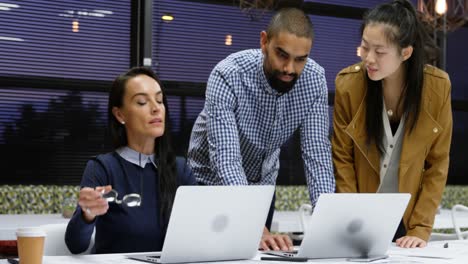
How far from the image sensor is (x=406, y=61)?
2979 millimetres

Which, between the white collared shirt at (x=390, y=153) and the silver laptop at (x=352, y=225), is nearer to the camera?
the silver laptop at (x=352, y=225)

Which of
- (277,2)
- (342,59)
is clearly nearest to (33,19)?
(277,2)

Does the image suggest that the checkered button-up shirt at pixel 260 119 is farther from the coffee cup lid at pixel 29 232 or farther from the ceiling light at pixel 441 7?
the ceiling light at pixel 441 7

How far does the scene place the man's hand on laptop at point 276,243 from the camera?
8.21 feet

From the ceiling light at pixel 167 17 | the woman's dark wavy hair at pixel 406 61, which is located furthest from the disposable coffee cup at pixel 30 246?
the ceiling light at pixel 167 17

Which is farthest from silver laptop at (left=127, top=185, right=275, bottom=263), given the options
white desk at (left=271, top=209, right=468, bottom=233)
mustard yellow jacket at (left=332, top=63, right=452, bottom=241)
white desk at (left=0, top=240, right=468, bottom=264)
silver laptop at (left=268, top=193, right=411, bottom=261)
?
white desk at (left=271, top=209, right=468, bottom=233)

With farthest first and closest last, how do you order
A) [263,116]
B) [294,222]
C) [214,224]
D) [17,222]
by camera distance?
[294,222] → [17,222] → [263,116] → [214,224]

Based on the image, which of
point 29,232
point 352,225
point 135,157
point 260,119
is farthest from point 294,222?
point 29,232

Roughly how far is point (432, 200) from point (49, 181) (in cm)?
266

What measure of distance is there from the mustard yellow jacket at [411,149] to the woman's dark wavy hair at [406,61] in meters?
0.03

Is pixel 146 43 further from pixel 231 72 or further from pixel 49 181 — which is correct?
pixel 231 72

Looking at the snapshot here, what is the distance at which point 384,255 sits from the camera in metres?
2.44

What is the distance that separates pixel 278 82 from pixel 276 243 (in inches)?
21.3

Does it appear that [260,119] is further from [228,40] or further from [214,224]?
[228,40]
